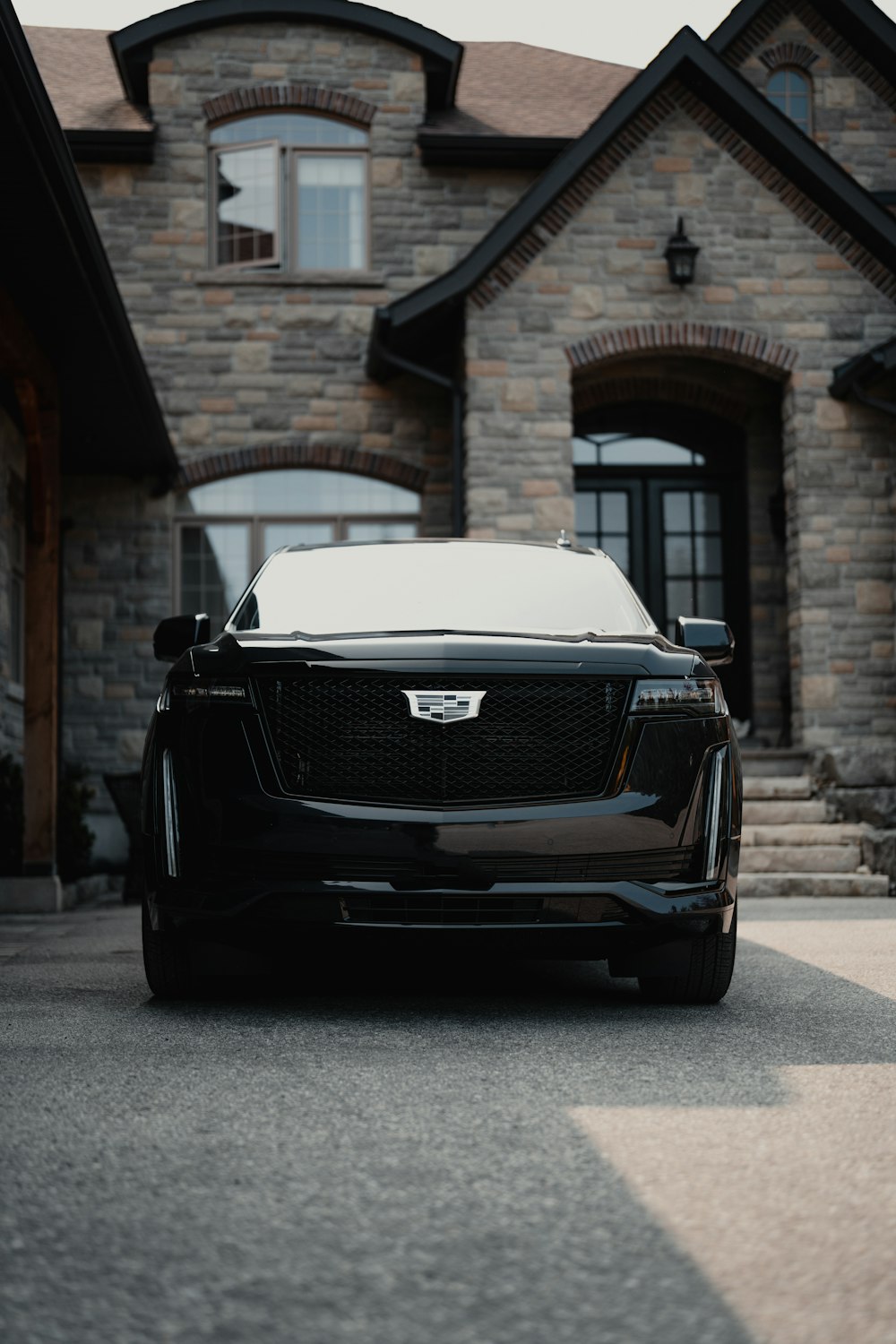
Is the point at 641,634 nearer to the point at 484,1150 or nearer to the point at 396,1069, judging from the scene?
the point at 396,1069

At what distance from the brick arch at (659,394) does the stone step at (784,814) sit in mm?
4606

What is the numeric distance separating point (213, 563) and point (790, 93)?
807 cm

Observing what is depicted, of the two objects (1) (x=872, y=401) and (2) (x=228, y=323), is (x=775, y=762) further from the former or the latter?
(2) (x=228, y=323)

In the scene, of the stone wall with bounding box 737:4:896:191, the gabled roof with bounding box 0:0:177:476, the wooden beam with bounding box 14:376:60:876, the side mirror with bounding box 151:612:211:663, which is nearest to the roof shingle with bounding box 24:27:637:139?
the stone wall with bounding box 737:4:896:191

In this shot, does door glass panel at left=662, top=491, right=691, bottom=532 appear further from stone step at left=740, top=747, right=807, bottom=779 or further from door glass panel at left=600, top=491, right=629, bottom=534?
stone step at left=740, top=747, right=807, bottom=779

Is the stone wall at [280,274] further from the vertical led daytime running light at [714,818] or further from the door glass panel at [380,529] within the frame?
the vertical led daytime running light at [714,818]

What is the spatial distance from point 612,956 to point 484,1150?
191cm

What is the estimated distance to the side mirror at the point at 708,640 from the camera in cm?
580

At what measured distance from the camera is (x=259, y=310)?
14680 millimetres

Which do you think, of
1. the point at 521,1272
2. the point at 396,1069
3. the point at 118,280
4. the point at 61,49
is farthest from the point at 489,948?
the point at 61,49

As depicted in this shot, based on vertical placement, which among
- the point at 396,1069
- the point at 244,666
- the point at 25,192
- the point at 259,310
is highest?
the point at 259,310

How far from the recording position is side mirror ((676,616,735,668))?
5.80 meters

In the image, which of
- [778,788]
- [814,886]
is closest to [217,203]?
[778,788]

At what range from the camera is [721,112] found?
523 inches
